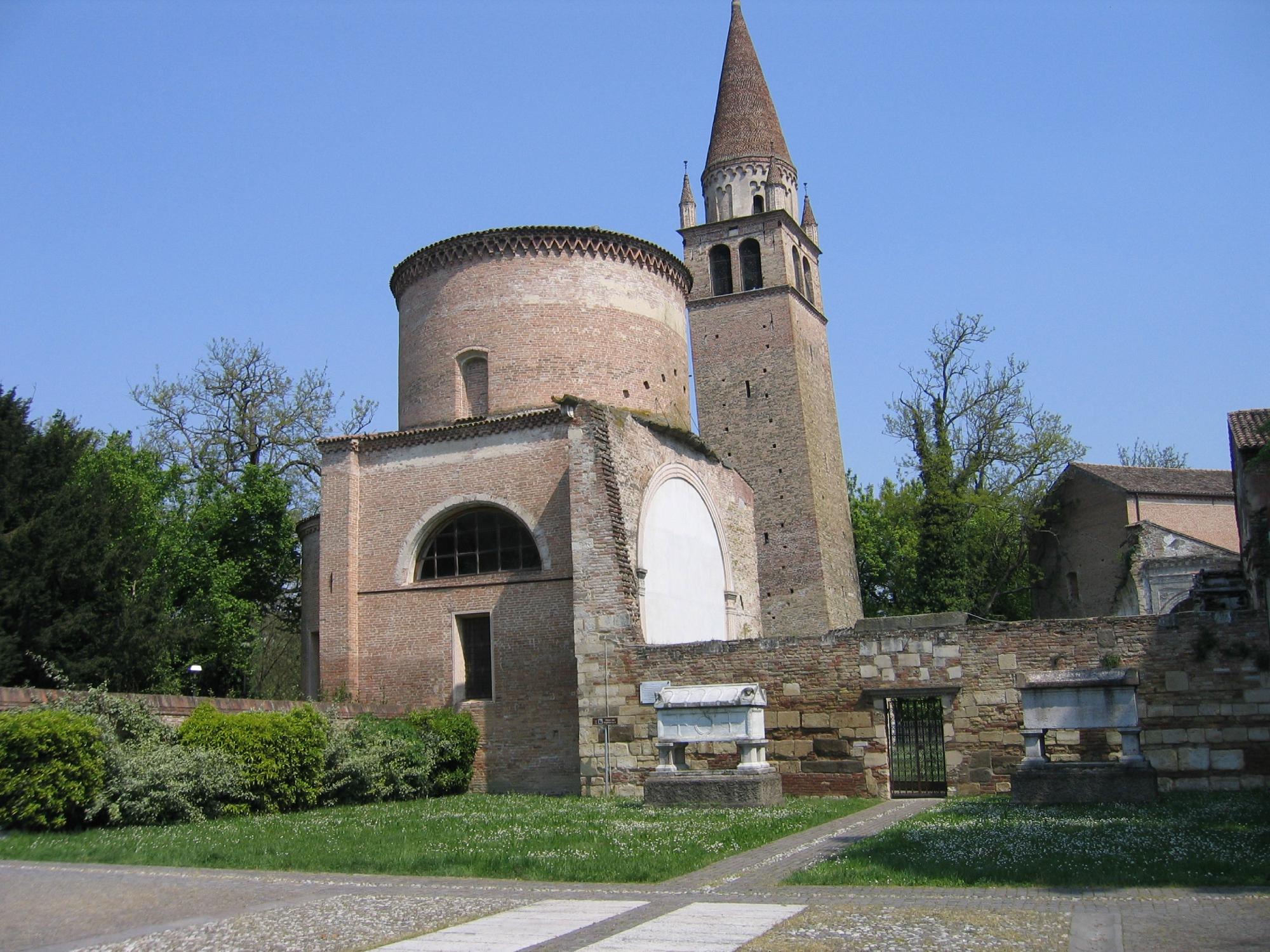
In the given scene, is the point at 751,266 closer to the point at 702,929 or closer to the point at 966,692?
the point at 966,692

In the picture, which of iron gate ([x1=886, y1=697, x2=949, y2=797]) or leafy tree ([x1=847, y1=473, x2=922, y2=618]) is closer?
iron gate ([x1=886, y1=697, x2=949, y2=797])

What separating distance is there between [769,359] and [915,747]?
25503 millimetres

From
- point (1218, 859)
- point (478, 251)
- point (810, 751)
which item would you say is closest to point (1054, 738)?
point (810, 751)

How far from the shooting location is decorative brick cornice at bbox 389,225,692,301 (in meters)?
22.3

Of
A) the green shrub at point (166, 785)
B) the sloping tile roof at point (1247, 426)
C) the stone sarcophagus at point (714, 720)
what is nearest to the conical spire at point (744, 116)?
the sloping tile roof at point (1247, 426)

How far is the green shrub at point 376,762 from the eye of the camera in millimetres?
16078

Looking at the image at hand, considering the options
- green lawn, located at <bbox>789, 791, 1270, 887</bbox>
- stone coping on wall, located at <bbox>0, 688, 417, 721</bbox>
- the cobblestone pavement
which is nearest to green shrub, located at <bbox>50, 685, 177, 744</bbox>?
stone coping on wall, located at <bbox>0, 688, 417, 721</bbox>

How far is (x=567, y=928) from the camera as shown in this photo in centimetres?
695

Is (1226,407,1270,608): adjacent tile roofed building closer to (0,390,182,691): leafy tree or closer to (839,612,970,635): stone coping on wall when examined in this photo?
(839,612,970,635): stone coping on wall

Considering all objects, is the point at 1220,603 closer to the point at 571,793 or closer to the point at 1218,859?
the point at 1218,859

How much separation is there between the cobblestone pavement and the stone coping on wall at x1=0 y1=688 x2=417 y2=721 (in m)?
3.86

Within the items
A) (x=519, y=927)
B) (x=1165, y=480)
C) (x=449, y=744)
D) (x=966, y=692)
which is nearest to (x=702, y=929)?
(x=519, y=927)

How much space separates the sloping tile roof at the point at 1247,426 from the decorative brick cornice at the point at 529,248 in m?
11.6

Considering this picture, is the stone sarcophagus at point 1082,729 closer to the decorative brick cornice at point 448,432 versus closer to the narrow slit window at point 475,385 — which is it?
the decorative brick cornice at point 448,432
